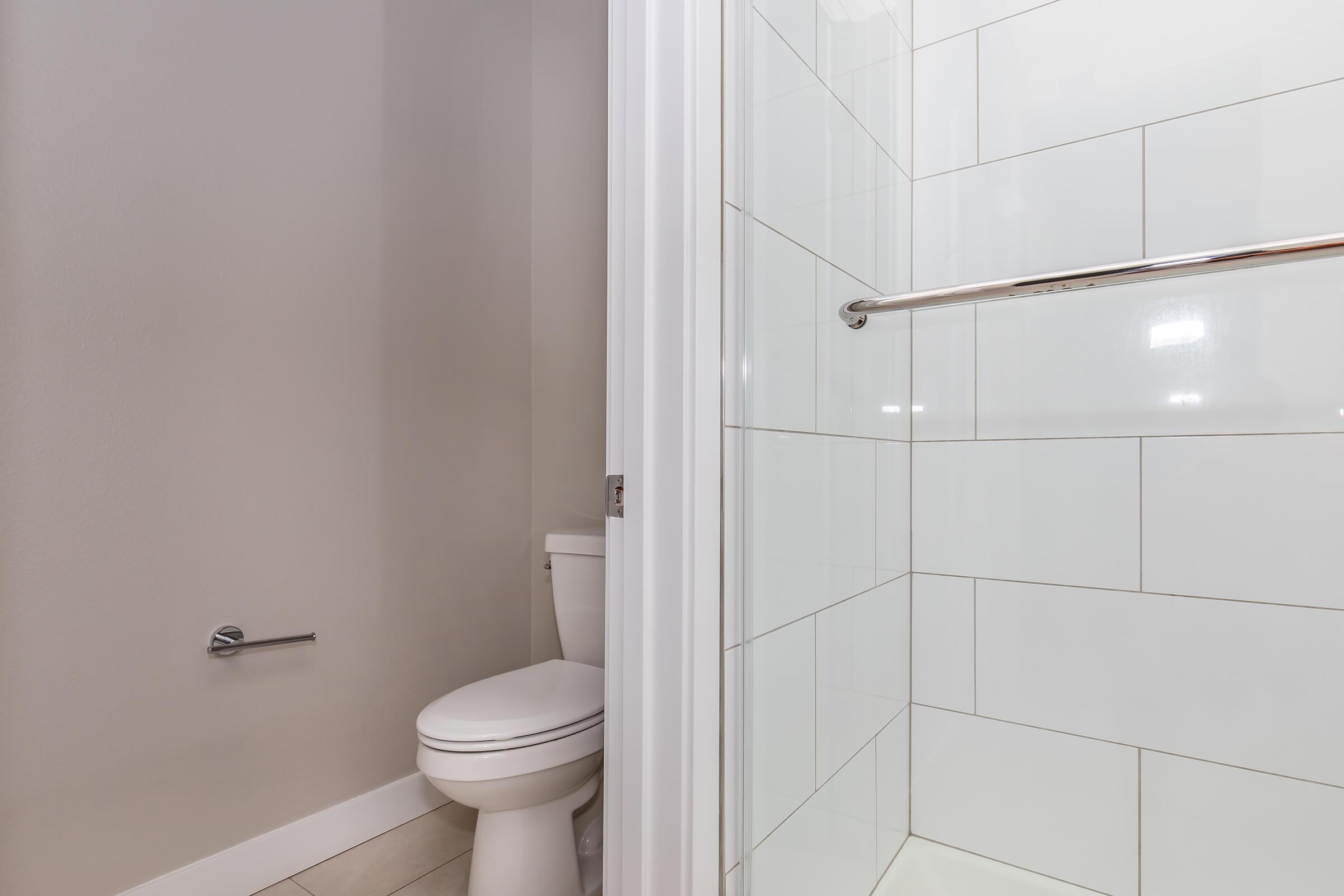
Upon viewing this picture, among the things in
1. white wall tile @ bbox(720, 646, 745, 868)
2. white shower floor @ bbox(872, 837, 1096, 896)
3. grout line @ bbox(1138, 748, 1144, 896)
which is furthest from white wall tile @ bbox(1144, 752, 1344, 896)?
white wall tile @ bbox(720, 646, 745, 868)

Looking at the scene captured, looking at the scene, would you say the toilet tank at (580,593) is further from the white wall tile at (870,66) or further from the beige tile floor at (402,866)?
the white wall tile at (870,66)

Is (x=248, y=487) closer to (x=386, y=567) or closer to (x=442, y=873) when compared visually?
(x=386, y=567)

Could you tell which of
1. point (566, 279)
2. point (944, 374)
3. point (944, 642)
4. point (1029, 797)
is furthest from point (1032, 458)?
point (566, 279)

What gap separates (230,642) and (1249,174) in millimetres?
1953

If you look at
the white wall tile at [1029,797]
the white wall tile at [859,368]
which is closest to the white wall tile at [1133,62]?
the white wall tile at [859,368]

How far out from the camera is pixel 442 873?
4.86 feet

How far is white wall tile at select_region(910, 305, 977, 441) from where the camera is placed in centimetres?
121

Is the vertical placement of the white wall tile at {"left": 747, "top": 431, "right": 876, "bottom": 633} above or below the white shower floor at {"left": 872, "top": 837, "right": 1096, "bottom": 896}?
above

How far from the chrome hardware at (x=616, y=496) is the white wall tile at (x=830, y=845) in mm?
438

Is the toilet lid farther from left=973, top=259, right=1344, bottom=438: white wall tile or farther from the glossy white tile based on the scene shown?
left=973, top=259, right=1344, bottom=438: white wall tile

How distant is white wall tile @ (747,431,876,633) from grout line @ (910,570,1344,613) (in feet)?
0.82

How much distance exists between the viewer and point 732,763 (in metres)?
0.79

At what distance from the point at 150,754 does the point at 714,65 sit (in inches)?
60.5

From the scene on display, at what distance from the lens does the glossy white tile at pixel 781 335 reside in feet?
2.70
